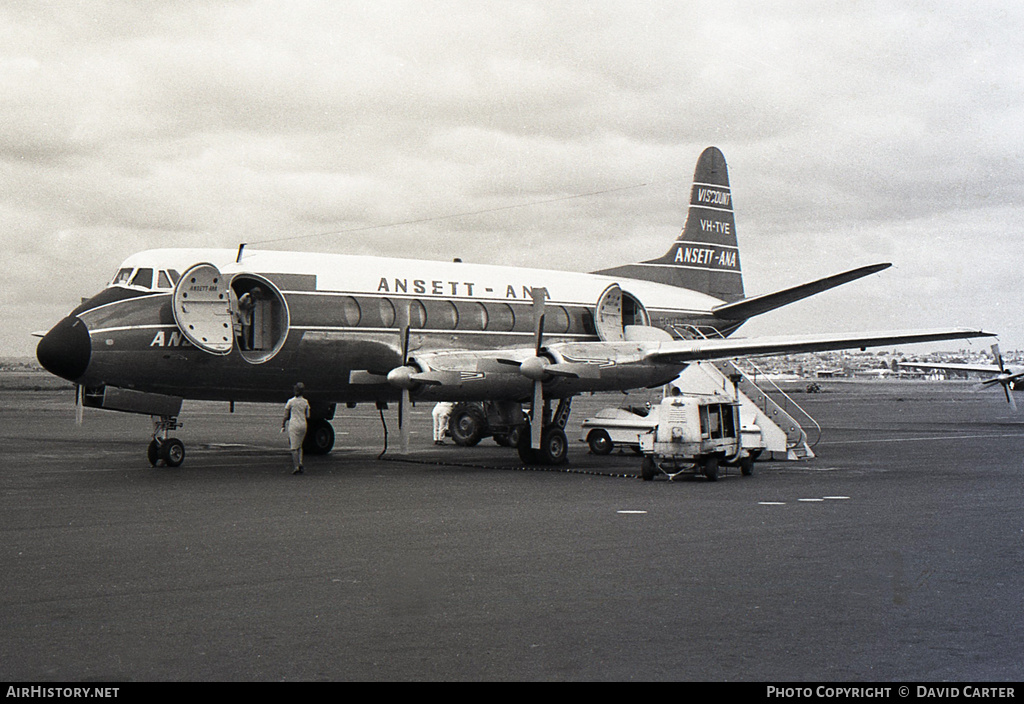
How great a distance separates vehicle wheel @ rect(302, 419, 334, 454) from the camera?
23.5 meters

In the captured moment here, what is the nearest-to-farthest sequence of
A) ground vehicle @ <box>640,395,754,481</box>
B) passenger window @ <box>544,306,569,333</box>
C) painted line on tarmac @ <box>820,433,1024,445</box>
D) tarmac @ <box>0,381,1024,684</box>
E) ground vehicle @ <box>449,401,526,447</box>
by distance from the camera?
1. tarmac @ <box>0,381,1024,684</box>
2. ground vehicle @ <box>640,395,754,481</box>
3. passenger window @ <box>544,306,569,333</box>
4. ground vehicle @ <box>449,401,526,447</box>
5. painted line on tarmac @ <box>820,433,1024,445</box>

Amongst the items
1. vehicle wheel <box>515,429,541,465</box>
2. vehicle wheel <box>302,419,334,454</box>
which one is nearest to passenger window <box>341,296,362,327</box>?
vehicle wheel <box>302,419,334,454</box>

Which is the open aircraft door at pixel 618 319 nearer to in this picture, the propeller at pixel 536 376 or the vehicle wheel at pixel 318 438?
the propeller at pixel 536 376

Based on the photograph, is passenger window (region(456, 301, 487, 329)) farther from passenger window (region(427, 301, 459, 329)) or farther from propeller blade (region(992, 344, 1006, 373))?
propeller blade (region(992, 344, 1006, 373))

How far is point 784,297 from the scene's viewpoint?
2552cm

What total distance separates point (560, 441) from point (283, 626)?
1487cm

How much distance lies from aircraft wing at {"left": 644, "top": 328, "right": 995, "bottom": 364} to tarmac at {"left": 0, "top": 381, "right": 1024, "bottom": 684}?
291 centimetres

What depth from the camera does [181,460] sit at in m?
19.7

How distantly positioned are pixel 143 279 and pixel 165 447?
3291 millimetres

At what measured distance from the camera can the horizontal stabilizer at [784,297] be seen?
73.4 ft

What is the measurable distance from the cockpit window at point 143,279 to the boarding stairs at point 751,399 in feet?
38.5

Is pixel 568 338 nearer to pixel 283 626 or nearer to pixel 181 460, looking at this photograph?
pixel 181 460

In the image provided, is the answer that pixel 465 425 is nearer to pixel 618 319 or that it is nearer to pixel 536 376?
pixel 618 319
